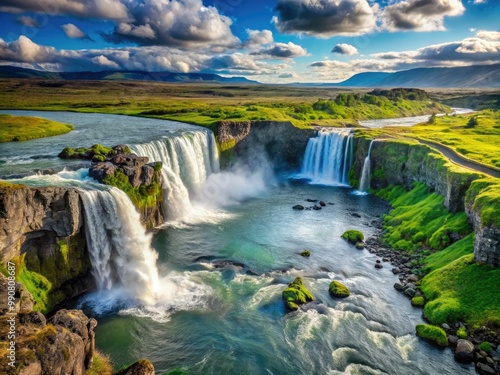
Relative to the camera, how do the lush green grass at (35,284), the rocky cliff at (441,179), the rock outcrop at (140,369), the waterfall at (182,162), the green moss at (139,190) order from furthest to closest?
the waterfall at (182,162), the green moss at (139,190), the rocky cliff at (441,179), the lush green grass at (35,284), the rock outcrop at (140,369)

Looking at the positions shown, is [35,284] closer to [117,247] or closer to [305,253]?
[117,247]

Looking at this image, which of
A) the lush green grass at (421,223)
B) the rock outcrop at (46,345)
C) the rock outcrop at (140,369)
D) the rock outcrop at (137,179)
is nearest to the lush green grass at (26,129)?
the rock outcrop at (137,179)

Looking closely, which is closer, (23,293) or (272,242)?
(23,293)

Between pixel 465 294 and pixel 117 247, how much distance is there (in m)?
30.0

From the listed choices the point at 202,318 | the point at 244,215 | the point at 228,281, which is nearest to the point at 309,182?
the point at 244,215

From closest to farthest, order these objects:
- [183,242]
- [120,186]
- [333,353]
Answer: [333,353]
[120,186]
[183,242]

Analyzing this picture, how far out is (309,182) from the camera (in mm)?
71125

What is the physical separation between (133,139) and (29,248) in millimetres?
30491

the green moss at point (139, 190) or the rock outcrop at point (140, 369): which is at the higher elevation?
the green moss at point (139, 190)

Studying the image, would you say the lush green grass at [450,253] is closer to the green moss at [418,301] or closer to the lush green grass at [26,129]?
the green moss at [418,301]

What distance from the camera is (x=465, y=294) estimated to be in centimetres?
2859

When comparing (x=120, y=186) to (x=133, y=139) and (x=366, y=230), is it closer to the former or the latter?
(x=133, y=139)

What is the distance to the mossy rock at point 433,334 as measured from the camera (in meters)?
25.7

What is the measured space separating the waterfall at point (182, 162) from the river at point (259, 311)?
11.6ft
